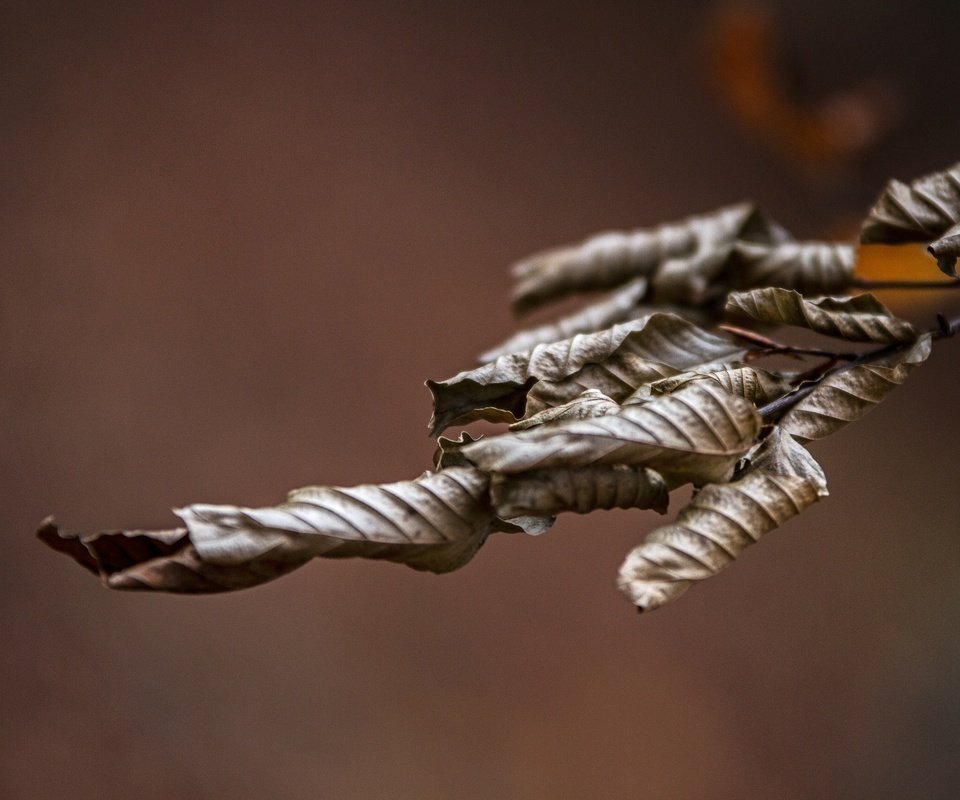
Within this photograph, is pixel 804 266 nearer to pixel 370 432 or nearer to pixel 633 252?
pixel 633 252

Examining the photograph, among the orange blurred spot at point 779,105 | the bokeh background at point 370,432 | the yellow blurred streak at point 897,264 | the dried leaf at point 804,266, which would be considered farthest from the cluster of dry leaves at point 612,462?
the orange blurred spot at point 779,105

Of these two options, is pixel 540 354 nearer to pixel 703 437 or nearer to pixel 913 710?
pixel 703 437

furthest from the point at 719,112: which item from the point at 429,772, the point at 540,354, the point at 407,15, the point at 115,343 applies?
the point at 540,354

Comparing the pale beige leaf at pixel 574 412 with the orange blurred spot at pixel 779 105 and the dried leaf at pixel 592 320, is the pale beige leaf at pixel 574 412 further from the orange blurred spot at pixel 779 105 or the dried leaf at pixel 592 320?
the orange blurred spot at pixel 779 105

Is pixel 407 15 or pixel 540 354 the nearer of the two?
pixel 540 354

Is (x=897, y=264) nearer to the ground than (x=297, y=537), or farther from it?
farther from it

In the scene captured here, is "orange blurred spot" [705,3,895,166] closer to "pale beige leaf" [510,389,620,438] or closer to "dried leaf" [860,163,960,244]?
"dried leaf" [860,163,960,244]

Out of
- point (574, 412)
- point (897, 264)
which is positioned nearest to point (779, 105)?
point (897, 264)
